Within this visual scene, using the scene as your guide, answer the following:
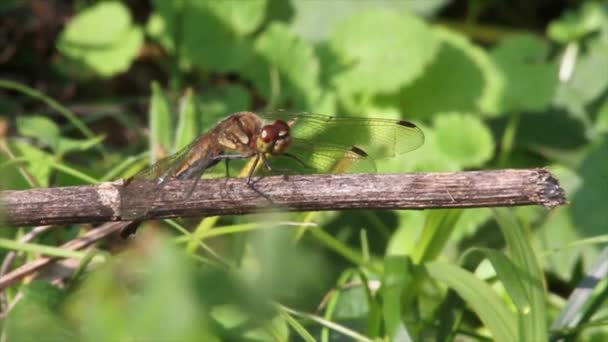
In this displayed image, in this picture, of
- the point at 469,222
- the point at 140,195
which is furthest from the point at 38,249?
the point at 469,222

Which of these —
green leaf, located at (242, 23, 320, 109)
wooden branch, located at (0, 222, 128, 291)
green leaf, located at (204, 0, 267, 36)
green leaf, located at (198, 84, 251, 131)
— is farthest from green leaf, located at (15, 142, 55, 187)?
green leaf, located at (204, 0, 267, 36)

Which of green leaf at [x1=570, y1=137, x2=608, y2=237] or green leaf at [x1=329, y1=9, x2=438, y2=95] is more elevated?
green leaf at [x1=329, y1=9, x2=438, y2=95]

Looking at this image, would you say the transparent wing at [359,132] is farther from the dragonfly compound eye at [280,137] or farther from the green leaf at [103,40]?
the green leaf at [103,40]

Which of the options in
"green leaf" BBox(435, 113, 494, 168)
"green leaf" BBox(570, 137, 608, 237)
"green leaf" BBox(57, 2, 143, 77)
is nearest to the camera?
"green leaf" BBox(570, 137, 608, 237)

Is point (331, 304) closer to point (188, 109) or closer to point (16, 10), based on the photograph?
point (188, 109)

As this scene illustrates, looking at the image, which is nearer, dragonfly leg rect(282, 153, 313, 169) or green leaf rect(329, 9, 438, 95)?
dragonfly leg rect(282, 153, 313, 169)

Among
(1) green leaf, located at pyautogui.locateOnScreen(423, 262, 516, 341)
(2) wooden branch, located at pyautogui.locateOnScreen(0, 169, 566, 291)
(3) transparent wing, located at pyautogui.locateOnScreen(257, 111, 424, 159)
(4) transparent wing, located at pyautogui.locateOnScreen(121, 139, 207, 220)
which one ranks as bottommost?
(1) green leaf, located at pyautogui.locateOnScreen(423, 262, 516, 341)

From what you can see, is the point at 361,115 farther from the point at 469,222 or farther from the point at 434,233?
the point at 434,233

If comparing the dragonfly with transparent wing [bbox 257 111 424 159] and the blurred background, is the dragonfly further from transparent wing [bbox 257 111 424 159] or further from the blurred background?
the blurred background
